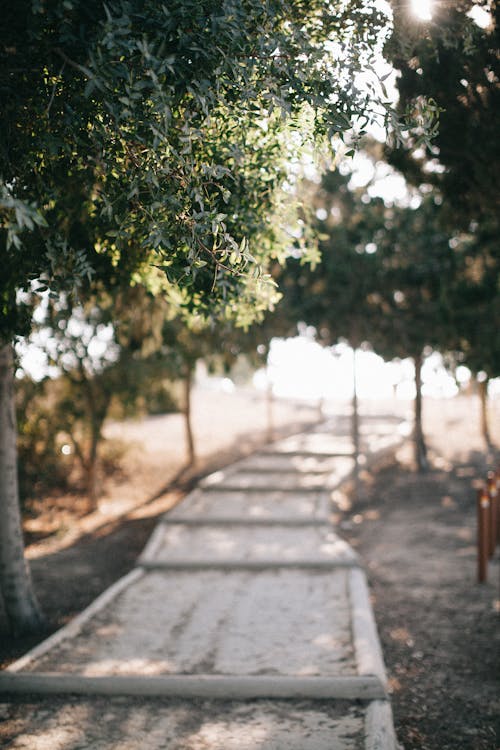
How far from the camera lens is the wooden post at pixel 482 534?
28.1 ft

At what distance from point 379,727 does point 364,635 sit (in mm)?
1743

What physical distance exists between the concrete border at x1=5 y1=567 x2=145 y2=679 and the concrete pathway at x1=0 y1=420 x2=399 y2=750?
17 mm

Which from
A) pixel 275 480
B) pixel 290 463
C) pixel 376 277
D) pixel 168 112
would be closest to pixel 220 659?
pixel 168 112

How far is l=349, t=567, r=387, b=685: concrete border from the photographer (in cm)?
542

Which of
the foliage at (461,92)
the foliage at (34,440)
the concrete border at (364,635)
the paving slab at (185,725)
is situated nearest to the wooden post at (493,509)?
the concrete border at (364,635)

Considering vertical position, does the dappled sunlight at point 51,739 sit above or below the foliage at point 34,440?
below

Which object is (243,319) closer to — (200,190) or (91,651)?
(200,190)

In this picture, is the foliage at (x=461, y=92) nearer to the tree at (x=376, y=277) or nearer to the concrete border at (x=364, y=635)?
the concrete border at (x=364, y=635)

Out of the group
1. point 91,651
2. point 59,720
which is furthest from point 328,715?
point 91,651

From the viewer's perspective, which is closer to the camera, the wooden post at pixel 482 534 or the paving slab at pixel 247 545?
the wooden post at pixel 482 534

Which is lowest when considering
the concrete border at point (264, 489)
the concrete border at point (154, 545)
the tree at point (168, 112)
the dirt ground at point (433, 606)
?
the dirt ground at point (433, 606)

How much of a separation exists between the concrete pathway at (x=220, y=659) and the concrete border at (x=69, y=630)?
17 millimetres

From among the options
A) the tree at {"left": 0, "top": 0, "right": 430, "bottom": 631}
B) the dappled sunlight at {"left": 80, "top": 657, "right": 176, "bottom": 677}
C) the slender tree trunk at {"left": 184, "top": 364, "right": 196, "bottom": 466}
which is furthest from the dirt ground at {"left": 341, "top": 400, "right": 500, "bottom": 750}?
the slender tree trunk at {"left": 184, "top": 364, "right": 196, "bottom": 466}

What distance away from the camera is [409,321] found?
14.8m
